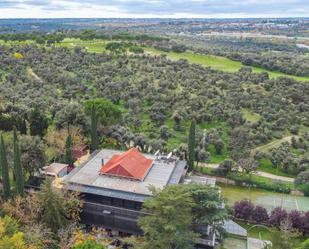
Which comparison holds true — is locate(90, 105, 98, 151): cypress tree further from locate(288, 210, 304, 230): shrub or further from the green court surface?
locate(288, 210, 304, 230): shrub

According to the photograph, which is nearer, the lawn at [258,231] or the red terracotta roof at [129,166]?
the lawn at [258,231]

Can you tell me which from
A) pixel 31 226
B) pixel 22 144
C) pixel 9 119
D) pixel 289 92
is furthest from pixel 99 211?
pixel 289 92

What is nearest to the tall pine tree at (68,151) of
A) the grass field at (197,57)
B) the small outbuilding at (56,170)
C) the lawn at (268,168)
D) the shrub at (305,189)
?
the small outbuilding at (56,170)

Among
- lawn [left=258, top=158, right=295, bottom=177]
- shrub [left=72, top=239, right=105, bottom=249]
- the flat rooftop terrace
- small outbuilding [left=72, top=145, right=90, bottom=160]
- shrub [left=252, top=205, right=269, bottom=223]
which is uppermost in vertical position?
the flat rooftop terrace

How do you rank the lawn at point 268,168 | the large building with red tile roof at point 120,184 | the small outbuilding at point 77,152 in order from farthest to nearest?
1. the lawn at point 268,168
2. the small outbuilding at point 77,152
3. the large building with red tile roof at point 120,184

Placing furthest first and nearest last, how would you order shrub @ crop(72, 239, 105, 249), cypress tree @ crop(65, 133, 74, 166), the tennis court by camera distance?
cypress tree @ crop(65, 133, 74, 166)
the tennis court
shrub @ crop(72, 239, 105, 249)

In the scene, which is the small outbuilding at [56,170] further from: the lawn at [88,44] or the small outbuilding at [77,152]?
the lawn at [88,44]

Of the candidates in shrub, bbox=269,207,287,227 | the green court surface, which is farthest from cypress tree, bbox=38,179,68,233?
shrub, bbox=269,207,287,227
